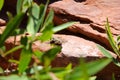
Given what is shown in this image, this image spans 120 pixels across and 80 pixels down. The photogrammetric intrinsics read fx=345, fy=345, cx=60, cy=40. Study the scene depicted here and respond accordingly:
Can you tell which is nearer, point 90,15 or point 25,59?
point 25,59

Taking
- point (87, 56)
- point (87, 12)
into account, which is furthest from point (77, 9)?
point (87, 56)

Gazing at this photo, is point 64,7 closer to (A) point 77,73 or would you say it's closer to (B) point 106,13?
(B) point 106,13

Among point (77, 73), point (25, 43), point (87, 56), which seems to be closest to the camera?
point (77, 73)

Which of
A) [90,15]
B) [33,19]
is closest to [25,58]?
[33,19]

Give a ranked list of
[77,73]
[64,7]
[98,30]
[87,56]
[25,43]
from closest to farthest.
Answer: [77,73] < [25,43] < [87,56] < [98,30] < [64,7]

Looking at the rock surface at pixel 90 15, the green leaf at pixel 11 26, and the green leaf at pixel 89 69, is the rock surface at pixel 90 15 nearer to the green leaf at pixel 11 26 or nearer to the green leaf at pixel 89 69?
Answer: the green leaf at pixel 11 26

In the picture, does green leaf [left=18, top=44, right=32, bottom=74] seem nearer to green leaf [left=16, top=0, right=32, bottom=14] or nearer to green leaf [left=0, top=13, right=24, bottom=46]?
green leaf [left=0, top=13, right=24, bottom=46]

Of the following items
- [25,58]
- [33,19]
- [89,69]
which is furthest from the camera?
[33,19]

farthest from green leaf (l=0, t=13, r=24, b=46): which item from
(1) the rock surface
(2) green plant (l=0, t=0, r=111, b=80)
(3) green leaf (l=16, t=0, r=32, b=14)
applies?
(1) the rock surface

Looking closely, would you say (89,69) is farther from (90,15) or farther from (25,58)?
(90,15)
